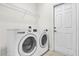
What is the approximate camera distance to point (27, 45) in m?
1.10

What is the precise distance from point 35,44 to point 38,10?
488mm

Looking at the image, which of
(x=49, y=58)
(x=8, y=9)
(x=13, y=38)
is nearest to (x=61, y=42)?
(x=49, y=58)

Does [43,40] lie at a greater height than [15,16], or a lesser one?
lesser

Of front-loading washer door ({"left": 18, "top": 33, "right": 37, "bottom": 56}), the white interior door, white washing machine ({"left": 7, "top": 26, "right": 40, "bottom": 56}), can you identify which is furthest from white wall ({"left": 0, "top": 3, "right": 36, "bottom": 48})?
the white interior door

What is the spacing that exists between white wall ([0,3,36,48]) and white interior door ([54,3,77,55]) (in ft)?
1.16

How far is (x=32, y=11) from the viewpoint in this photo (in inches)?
42.7

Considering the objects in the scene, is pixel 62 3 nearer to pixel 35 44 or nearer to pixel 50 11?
pixel 50 11

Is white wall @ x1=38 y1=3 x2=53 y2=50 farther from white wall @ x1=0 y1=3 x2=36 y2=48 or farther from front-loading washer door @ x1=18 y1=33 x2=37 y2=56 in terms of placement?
front-loading washer door @ x1=18 y1=33 x2=37 y2=56

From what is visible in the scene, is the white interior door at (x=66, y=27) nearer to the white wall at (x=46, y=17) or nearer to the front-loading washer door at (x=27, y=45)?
the white wall at (x=46, y=17)

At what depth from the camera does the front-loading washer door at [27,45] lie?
1.03 metres

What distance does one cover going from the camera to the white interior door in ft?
3.51

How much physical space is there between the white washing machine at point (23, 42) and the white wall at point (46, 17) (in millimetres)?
146

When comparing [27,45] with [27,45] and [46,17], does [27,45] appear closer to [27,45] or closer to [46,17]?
[27,45]

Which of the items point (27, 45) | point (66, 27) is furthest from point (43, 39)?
point (66, 27)
